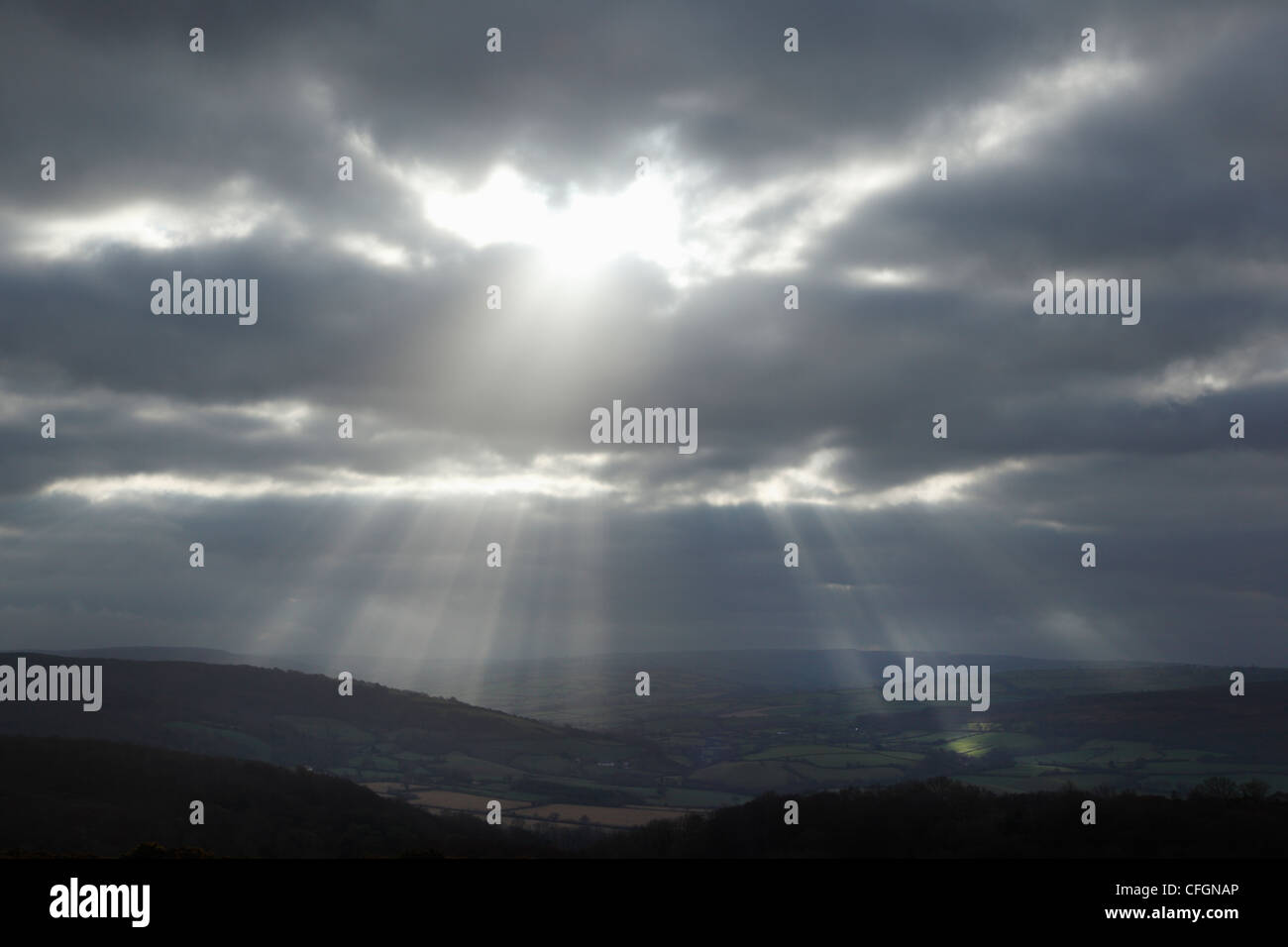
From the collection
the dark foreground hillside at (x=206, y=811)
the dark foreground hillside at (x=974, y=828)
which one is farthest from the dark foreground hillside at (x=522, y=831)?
the dark foreground hillside at (x=206, y=811)

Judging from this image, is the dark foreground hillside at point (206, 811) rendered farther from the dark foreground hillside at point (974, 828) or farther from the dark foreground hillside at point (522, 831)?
the dark foreground hillside at point (974, 828)

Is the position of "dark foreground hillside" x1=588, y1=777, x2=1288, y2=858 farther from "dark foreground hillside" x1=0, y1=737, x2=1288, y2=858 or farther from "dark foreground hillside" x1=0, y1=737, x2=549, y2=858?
"dark foreground hillside" x1=0, y1=737, x2=549, y2=858

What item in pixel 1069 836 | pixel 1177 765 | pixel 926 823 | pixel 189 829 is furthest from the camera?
pixel 1177 765

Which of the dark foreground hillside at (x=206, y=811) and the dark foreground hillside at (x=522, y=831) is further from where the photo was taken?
the dark foreground hillside at (x=206, y=811)

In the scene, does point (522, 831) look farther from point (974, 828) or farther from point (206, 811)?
point (974, 828)

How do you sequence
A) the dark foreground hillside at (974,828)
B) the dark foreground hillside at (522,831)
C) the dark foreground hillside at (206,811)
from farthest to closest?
the dark foreground hillside at (206,811)
the dark foreground hillside at (522,831)
the dark foreground hillside at (974,828)
